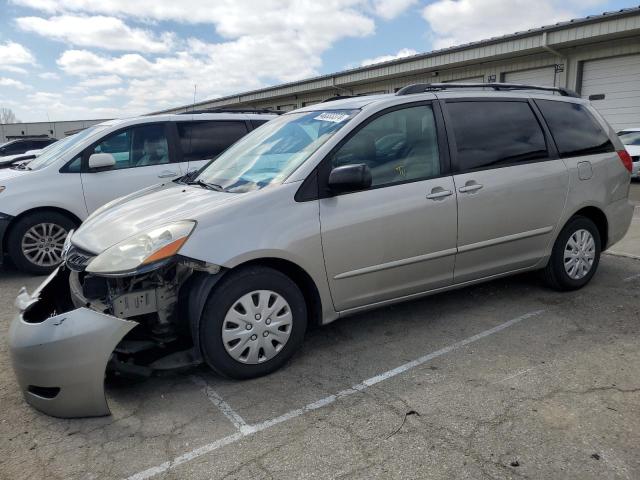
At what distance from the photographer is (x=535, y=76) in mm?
16047

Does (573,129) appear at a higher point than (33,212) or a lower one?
higher

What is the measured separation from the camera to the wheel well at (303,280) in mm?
3236

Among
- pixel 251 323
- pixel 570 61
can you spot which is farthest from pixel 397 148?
pixel 570 61

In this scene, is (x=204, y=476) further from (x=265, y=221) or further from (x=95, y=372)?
(x=265, y=221)

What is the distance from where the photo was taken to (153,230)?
3076mm

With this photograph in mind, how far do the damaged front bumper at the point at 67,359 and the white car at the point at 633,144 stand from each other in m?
13.8

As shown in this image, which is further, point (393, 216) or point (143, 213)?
point (393, 216)

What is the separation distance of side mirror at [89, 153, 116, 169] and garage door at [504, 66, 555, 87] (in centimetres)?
1354

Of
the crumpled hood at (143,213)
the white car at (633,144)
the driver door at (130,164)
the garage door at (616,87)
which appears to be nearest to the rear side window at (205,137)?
the driver door at (130,164)

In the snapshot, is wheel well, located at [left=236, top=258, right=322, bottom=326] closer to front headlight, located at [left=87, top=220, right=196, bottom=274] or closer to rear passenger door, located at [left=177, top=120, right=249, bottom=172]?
front headlight, located at [left=87, top=220, right=196, bottom=274]

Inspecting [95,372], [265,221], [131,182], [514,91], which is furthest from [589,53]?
[95,372]

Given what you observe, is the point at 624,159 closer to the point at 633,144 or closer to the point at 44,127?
the point at 633,144

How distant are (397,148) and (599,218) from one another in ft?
7.59

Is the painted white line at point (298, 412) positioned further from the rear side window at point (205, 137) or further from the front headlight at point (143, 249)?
the rear side window at point (205, 137)
